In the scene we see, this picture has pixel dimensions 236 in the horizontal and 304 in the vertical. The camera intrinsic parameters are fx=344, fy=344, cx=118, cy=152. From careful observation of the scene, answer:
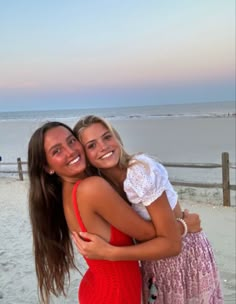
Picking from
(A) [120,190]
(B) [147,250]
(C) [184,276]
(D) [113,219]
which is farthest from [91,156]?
(C) [184,276]

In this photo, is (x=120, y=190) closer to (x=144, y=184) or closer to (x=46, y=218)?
(x=144, y=184)

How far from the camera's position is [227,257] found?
4.30 meters

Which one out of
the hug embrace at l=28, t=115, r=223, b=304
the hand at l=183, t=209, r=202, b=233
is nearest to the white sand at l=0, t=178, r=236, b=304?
the hug embrace at l=28, t=115, r=223, b=304

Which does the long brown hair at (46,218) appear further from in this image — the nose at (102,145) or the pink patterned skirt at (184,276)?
the pink patterned skirt at (184,276)

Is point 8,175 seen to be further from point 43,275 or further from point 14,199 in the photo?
point 43,275

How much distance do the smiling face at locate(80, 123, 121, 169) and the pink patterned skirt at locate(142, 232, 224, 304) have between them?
47cm

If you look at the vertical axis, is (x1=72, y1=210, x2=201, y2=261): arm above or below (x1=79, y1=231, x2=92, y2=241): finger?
below

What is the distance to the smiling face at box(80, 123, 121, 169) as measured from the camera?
141 cm

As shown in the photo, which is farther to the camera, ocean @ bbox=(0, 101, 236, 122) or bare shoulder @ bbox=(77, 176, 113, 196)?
ocean @ bbox=(0, 101, 236, 122)

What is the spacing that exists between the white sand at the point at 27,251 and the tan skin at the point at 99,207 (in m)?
2.05

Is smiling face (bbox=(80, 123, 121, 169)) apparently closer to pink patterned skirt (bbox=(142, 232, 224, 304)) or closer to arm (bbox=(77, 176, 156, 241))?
arm (bbox=(77, 176, 156, 241))

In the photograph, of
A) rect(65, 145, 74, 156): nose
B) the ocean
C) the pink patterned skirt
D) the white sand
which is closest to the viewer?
rect(65, 145, 74, 156): nose

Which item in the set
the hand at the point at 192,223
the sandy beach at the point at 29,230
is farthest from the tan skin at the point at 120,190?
the sandy beach at the point at 29,230

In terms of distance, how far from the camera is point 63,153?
53.1 inches
